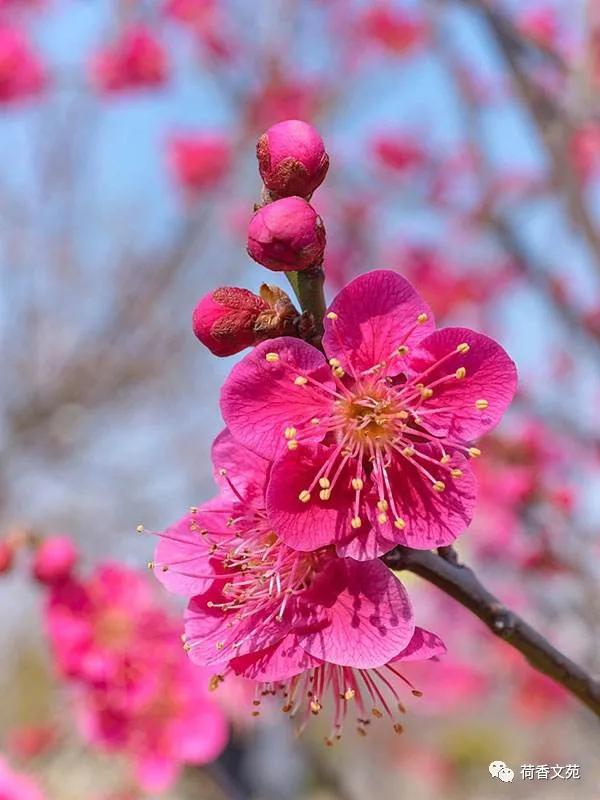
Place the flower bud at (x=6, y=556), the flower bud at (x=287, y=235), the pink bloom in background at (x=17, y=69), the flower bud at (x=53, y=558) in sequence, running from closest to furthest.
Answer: the flower bud at (x=287, y=235) → the flower bud at (x=6, y=556) → the flower bud at (x=53, y=558) → the pink bloom in background at (x=17, y=69)

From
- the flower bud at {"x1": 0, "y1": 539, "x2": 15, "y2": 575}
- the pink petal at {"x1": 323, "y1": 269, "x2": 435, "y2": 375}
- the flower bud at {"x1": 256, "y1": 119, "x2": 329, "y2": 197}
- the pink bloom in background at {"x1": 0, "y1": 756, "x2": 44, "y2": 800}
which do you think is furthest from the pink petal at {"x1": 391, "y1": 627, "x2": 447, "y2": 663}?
the pink bloom in background at {"x1": 0, "y1": 756, "x2": 44, "y2": 800}

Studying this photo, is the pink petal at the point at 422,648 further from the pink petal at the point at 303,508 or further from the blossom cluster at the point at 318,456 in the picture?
the pink petal at the point at 303,508

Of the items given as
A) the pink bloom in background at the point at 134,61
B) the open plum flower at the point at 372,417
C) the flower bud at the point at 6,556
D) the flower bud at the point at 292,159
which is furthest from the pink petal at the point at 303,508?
the pink bloom in background at the point at 134,61

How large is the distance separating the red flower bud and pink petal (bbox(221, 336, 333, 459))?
0.02 m

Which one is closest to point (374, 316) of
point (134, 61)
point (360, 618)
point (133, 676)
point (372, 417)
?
point (372, 417)

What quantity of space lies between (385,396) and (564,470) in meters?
2.41

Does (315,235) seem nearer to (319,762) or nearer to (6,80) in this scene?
(319,762)

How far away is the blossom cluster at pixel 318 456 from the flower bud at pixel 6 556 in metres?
0.68

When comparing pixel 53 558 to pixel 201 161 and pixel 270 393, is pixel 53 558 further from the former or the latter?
pixel 201 161

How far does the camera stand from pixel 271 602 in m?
0.79

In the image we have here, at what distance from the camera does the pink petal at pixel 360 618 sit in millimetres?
744

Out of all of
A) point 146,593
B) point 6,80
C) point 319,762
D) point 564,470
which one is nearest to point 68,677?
point 146,593

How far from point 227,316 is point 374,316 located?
0.46 ft

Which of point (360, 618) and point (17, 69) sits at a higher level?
point (17, 69)
